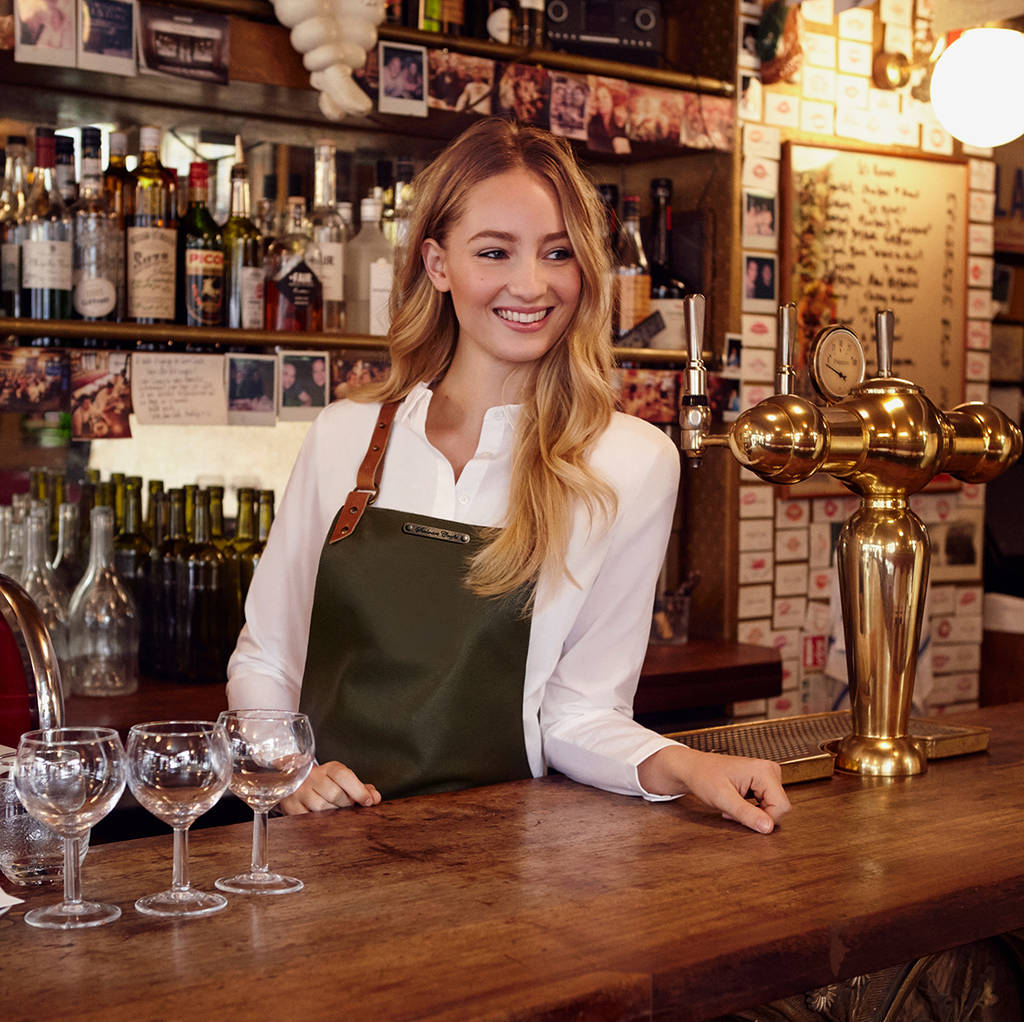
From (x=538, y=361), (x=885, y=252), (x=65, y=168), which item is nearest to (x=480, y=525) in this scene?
(x=538, y=361)

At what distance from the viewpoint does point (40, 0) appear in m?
2.29

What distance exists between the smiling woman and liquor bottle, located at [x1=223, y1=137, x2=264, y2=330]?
2.24ft

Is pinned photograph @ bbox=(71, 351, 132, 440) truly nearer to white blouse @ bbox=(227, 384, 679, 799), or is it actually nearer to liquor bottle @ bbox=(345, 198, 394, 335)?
liquor bottle @ bbox=(345, 198, 394, 335)

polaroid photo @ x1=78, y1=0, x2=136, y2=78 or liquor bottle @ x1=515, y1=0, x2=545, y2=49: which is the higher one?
liquor bottle @ x1=515, y1=0, x2=545, y2=49

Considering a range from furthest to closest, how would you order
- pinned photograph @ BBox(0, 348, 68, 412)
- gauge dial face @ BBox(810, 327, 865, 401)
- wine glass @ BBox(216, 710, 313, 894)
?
pinned photograph @ BBox(0, 348, 68, 412), gauge dial face @ BBox(810, 327, 865, 401), wine glass @ BBox(216, 710, 313, 894)

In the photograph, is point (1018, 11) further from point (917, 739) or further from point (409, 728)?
point (409, 728)

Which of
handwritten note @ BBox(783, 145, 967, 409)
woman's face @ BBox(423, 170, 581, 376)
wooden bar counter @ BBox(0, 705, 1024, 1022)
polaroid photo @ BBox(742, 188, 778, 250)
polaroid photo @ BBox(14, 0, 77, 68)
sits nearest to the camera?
wooden bar counter @ BBox(0, 705, 1024, 1022)

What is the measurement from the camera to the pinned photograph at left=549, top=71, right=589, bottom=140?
289 cm

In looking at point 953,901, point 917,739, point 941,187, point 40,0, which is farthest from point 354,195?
point 953,901

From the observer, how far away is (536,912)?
1105 mm

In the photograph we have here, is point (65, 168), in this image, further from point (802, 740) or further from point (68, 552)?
point (802, 740)

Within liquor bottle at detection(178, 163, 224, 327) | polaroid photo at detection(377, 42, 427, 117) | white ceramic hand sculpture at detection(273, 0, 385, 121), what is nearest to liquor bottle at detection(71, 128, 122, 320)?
liquor bottle at detection(178, 163, 224, 327)

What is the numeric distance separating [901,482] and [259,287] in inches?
56.2

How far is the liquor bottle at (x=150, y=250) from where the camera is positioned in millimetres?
2508
